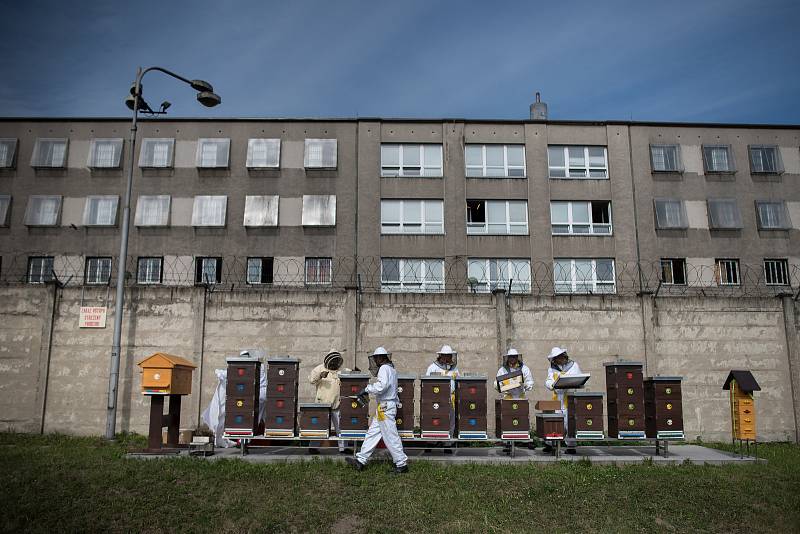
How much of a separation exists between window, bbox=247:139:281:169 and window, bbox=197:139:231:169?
1.10m

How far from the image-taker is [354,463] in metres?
14.0

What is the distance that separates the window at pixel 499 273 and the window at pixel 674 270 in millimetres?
6625

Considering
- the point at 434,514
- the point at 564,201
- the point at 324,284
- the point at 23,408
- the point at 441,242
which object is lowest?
the point at 434,514

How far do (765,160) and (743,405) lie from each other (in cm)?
2312

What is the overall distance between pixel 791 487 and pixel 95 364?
57.9 feet

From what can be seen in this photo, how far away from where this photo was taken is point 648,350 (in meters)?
21.2

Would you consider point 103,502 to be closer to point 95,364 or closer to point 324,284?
point 95,364

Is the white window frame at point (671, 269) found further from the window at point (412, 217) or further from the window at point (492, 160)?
the window at point (412, 217)

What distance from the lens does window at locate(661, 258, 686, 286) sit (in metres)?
34.3

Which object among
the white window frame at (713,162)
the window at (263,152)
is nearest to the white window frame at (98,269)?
the window at (263,152)

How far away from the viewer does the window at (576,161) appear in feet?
115

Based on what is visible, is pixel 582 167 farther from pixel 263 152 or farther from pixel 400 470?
pixel 400 470

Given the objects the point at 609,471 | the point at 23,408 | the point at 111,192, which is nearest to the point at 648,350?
the point at 609,471

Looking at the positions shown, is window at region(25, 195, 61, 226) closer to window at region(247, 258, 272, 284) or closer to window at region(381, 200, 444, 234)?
window at region(247, 258, 272, 284)
